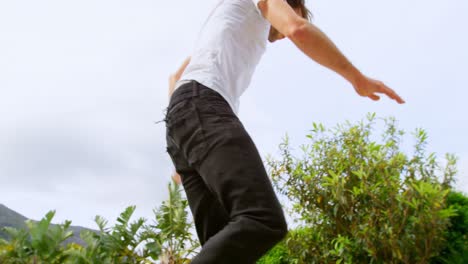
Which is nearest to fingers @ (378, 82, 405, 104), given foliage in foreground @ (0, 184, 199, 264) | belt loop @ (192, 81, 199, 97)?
belt loop @ (192, 81, 199, 97)

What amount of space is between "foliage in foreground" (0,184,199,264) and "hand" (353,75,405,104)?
9.36ft

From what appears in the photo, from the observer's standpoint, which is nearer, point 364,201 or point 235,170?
point 235,170

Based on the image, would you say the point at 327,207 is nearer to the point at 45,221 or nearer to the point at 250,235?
the point at 45,221

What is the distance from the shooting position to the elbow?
1.87 m

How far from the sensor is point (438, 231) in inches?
162

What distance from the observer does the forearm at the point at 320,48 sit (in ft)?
6.16

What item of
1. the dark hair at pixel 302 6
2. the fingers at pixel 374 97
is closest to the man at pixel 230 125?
the fingers at pixel 374 97

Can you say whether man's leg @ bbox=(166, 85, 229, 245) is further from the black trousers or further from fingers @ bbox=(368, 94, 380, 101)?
fingers @ bbox=(368, 94, 380, 101)

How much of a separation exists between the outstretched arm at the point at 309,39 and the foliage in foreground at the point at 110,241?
112 inches

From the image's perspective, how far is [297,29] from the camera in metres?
1.87

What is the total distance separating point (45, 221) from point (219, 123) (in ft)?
8.84

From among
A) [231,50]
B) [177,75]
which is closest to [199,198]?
[231,50]

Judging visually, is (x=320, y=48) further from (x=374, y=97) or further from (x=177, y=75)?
(x=177, y=75)

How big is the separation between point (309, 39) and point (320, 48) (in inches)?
2.2
